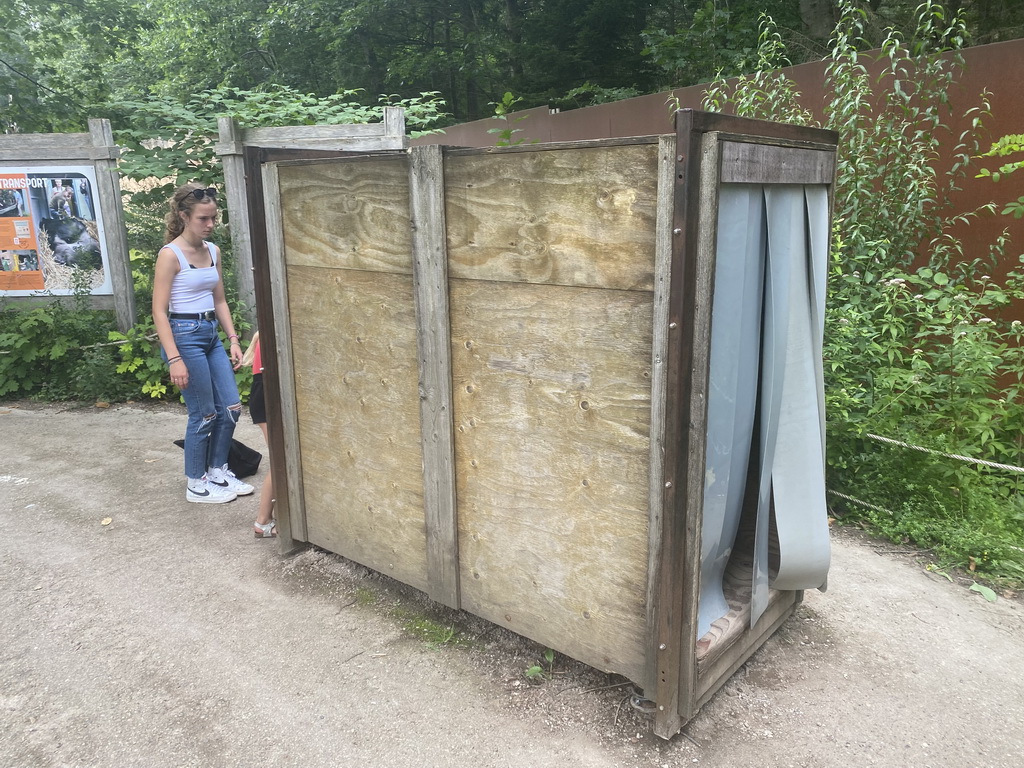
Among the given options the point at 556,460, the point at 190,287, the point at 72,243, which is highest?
the point at 72,243

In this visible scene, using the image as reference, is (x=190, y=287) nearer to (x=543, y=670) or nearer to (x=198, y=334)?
(x=198, y=334)

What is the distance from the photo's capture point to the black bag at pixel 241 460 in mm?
5402

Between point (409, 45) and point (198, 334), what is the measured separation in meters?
16.5

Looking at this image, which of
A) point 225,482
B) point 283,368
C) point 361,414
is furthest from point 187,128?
point 361,414

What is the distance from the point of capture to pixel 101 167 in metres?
7.16

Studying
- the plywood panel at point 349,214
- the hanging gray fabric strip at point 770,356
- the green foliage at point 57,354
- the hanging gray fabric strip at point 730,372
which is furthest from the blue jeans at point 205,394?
the hanging gray fabric strip at point 770,356

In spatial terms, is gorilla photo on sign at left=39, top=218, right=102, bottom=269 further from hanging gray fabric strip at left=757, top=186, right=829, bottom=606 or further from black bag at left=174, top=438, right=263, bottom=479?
hanging gray fabric strip at left=757, top=186, right=829, bottom=606

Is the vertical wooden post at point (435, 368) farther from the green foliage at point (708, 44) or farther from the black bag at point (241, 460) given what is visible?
the green foliage at point (708, 44)

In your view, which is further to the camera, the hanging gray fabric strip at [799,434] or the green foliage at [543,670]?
the green foliage at [543,670]

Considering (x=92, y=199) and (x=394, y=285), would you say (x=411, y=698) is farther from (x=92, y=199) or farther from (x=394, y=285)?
(x=92, y=199)

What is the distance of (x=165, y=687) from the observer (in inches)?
122

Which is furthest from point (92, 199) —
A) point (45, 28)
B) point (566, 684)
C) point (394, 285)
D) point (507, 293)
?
point (566, 684)

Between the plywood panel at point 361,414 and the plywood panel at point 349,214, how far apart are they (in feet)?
0.27

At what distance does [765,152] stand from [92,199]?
6659 millimetres
